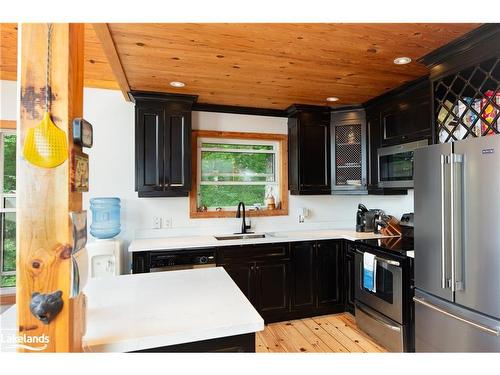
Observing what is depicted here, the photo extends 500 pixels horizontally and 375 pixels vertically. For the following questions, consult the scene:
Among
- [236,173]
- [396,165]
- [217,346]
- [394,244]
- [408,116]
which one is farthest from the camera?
[236,173]

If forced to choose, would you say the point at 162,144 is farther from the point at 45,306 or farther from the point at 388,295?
the point at 388,295

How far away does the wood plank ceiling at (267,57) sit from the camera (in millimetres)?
1796

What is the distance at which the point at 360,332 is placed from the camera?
2836mm

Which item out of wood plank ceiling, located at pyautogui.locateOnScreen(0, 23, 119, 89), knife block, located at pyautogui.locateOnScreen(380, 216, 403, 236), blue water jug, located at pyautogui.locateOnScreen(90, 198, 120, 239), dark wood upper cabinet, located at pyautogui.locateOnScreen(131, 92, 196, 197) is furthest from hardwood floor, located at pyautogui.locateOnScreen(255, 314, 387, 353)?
wood plank ceiling, located at pyautogui.locateOnScreen(0, 23, 119, 89)

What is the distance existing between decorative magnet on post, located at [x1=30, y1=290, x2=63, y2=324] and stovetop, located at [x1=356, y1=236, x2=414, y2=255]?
2.42 meters

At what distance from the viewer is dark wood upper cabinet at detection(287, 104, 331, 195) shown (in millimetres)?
3467

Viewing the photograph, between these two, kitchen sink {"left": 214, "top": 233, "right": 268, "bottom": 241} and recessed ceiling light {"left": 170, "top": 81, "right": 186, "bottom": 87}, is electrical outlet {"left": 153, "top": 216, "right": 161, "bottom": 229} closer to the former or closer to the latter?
kitchen sink {"left": 214, "top": 233, "right": 268, "bottom": 241}

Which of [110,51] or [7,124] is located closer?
[110,51]

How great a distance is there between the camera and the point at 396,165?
10.0ft

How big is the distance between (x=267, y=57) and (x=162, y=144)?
4.80 feet

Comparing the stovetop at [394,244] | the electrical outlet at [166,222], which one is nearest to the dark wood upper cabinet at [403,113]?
the stovetop at [394,244]

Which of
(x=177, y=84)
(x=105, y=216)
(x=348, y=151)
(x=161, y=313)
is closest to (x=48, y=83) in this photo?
(x=161, y=313)
